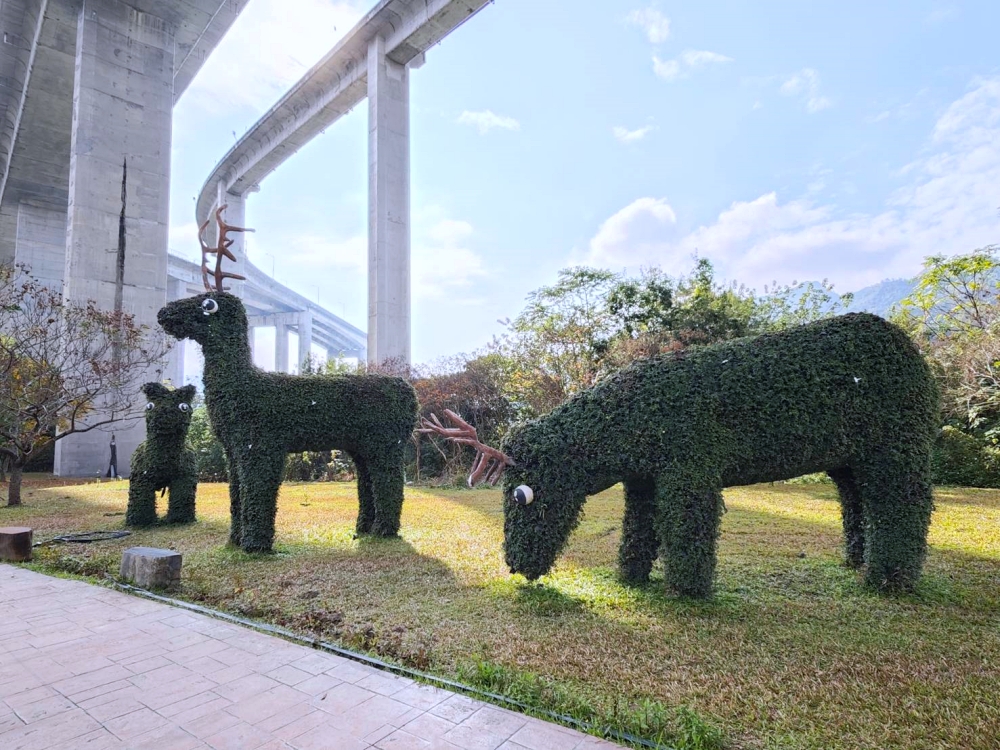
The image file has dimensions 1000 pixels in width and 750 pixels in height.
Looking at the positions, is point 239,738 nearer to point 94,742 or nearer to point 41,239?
point 94,742

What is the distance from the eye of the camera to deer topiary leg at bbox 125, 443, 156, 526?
8695 mm

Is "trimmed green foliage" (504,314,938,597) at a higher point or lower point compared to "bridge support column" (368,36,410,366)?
lower

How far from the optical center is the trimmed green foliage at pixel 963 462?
12.7 metres

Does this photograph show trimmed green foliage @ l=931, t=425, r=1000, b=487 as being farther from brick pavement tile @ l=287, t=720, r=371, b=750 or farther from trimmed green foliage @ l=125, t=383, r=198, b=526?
trimmed green foliage @ l=125, t=383, r=198, b=526

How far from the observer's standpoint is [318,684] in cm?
337

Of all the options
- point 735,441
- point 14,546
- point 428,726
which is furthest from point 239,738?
point 14,546

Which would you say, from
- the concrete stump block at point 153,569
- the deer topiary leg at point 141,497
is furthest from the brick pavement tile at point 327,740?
the deer topiary leg at point 141,497

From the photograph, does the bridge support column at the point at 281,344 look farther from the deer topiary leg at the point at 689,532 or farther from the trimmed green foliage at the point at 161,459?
the deer topiary leg at the point at 689,532

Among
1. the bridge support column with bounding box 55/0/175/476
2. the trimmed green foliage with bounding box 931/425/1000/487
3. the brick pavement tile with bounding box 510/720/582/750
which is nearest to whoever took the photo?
the brick pavement tile with bounding box 510/720/582/750

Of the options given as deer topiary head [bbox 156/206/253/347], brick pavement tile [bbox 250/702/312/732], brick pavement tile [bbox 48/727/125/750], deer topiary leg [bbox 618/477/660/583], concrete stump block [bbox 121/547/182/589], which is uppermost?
deer topiary head [bbox 156/206/253/347]

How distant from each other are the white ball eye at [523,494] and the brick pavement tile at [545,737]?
1902mm

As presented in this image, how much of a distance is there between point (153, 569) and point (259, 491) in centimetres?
133

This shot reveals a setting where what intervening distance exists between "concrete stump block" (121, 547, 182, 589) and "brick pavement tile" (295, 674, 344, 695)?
3.05m

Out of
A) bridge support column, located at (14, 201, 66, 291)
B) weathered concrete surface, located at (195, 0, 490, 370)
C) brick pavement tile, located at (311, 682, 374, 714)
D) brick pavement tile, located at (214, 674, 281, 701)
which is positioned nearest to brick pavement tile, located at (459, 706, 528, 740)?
brick pavement tile, located at (311, 682, 374, 714)
